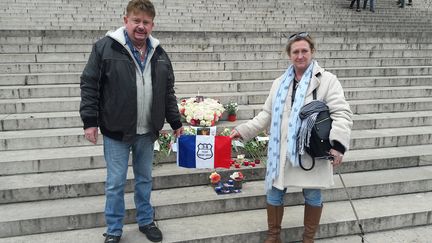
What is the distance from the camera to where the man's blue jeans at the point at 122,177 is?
2982 millimetres

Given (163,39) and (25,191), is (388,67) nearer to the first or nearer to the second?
(163,39)

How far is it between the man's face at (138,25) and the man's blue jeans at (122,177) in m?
0.79

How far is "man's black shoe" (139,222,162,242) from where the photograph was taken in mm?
3377

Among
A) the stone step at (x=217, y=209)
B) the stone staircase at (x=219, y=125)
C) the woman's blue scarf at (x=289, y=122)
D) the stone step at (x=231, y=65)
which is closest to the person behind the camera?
the woman's blue scarf at (x=289, y=122)

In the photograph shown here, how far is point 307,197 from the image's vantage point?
316cm

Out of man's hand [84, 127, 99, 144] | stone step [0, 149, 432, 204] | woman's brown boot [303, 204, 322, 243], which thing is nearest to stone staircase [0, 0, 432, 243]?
stone step [0, 149, 432, 204]

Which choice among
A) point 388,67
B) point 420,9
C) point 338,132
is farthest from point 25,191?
point 420,9

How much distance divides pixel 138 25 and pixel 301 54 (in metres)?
1.25

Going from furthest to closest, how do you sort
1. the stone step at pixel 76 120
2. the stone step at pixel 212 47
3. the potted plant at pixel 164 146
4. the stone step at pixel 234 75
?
the stone step at pixel 212 47 → the stone step at pixel 234 75 → the stone step at pixel 76 120 → the potted plant at pixel 164 146

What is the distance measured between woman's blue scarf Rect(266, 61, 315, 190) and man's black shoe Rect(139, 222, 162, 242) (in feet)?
3.57

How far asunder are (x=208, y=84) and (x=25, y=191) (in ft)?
11.1

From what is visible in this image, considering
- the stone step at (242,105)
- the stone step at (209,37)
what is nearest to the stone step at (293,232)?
the stone step at (242,105)

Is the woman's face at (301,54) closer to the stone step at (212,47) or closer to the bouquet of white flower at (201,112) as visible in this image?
the bouquet of white flower at (201,112)

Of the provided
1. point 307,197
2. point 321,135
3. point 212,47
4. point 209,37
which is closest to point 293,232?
point 307,197
